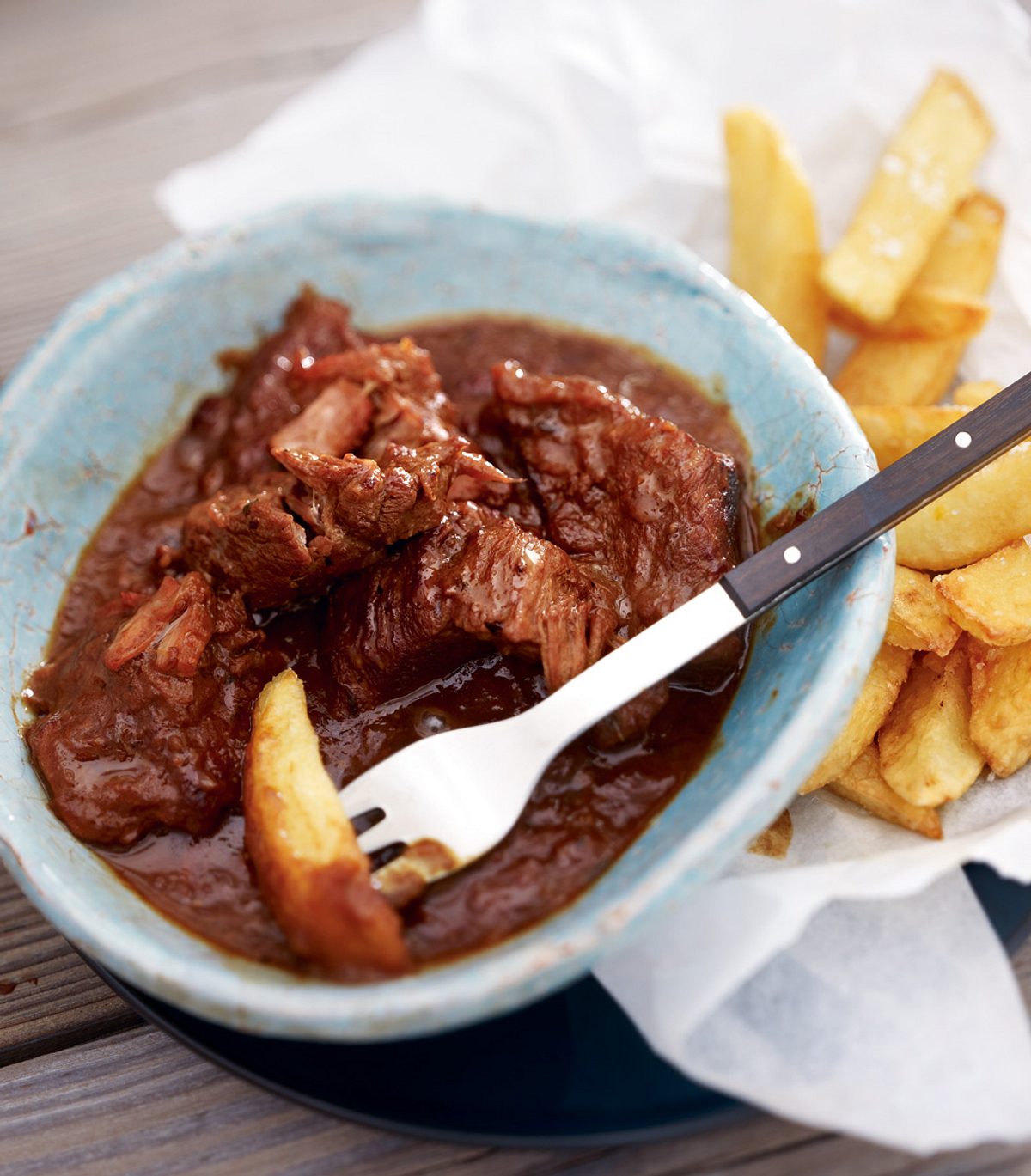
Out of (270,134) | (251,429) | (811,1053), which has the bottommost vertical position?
(811,1053)

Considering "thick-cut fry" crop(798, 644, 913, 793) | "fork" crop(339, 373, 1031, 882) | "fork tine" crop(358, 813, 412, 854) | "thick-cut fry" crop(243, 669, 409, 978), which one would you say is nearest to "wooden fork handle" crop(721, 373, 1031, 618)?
"fork" crop(339, 373, 1031, 882)

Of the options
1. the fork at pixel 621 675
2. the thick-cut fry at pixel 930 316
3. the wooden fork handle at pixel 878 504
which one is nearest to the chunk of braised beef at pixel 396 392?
the fork at pixel 621 675

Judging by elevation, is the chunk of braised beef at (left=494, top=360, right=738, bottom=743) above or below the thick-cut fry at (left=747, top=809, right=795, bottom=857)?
above

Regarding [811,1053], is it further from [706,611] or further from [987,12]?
[987,12]

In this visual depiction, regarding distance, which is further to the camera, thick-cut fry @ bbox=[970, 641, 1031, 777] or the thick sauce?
thick-cut fry @ bbox=[970, 641, 1031, 777]

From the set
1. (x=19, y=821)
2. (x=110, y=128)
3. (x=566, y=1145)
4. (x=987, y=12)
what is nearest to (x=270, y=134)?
(x=110, y=128)

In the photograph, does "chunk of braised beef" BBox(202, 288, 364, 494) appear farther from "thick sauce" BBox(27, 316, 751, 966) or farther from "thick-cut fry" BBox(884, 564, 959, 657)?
"thick-cut fry" BBox(884, 564, 959, 657)
